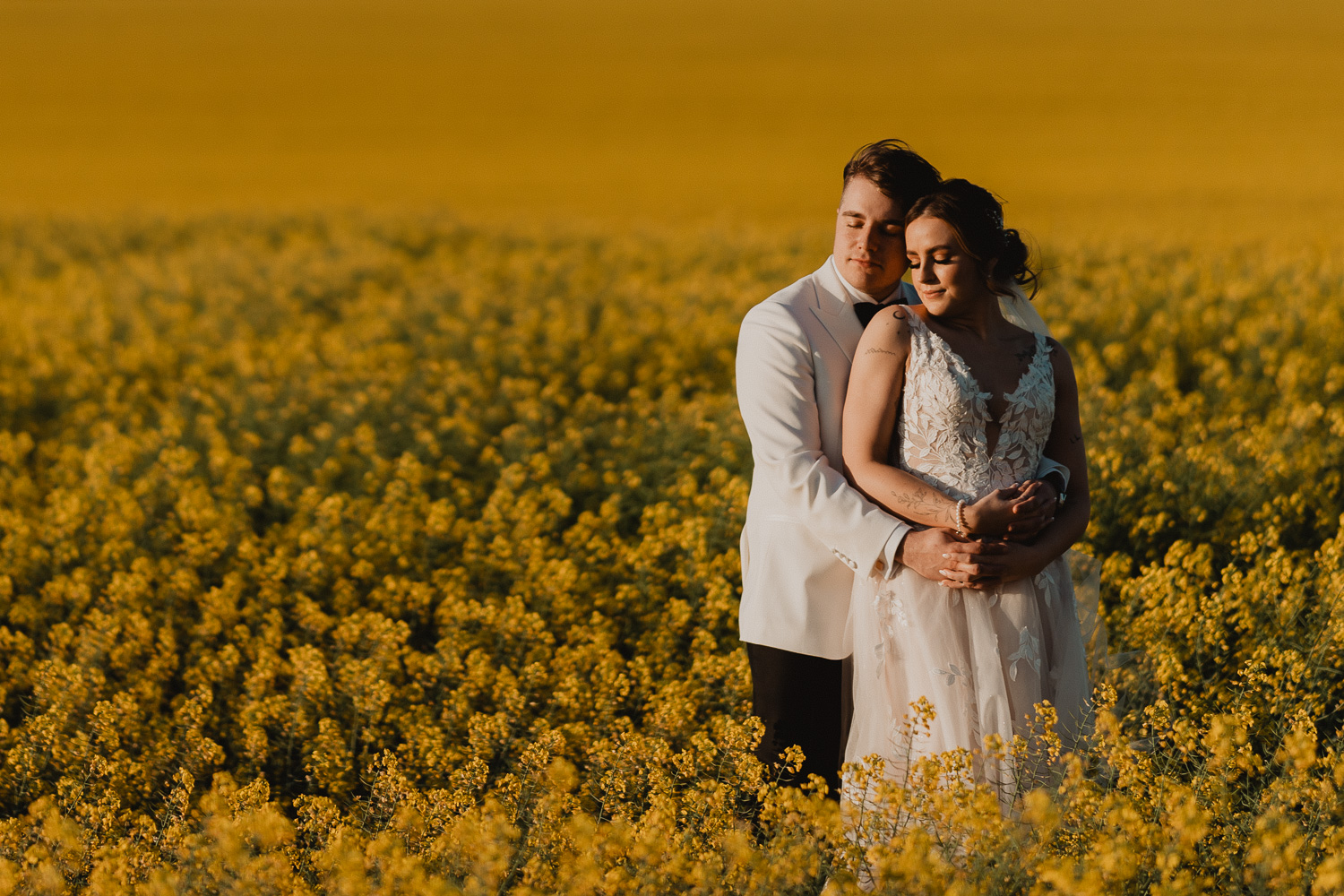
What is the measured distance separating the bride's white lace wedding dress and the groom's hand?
60mm

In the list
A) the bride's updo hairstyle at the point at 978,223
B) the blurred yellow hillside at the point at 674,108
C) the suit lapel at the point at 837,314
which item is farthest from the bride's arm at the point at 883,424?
the blurred yellow hillside at the point at 674,108

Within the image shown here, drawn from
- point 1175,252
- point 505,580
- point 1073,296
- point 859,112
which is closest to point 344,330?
point 505,580

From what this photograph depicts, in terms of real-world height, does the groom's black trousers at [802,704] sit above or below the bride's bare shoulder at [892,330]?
below

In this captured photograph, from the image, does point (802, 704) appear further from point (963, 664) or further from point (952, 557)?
point (952, 557)

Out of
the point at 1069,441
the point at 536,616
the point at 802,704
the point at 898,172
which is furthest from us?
the point at 536,616

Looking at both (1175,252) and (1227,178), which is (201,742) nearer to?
(1175,252)

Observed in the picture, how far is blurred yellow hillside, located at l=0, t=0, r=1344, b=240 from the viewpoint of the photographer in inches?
878

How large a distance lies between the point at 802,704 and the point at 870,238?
51.9 inches

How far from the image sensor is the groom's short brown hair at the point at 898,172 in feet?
9.25

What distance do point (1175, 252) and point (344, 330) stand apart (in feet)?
30.0

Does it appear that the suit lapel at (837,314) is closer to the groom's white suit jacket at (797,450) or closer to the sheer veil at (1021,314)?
the groom's white suit jacket at (797,450)

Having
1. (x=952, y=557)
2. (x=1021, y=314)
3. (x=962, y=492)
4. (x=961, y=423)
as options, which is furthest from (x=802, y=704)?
(x=1021, y=314)

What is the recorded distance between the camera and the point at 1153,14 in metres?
39.7

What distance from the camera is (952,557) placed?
2.79 meters
